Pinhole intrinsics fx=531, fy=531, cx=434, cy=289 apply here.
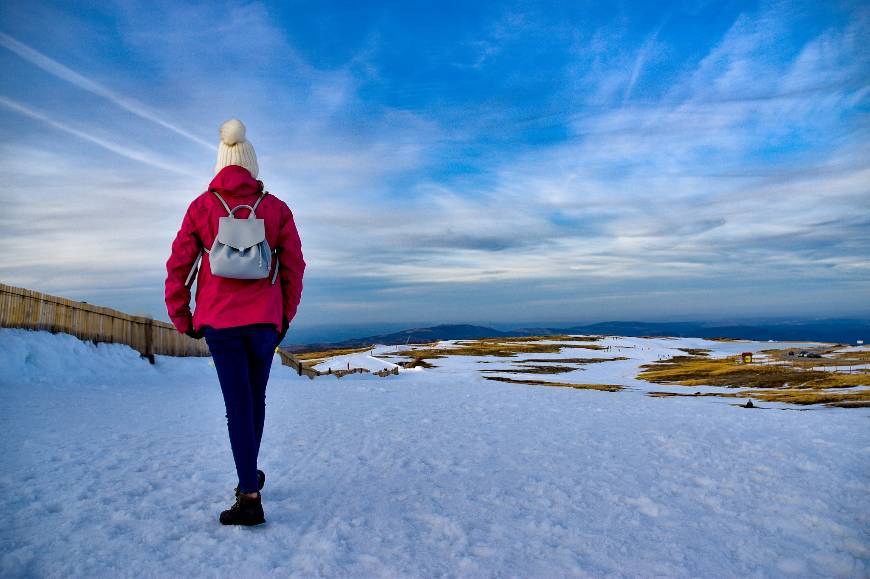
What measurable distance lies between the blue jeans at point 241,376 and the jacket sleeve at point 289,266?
258 mm

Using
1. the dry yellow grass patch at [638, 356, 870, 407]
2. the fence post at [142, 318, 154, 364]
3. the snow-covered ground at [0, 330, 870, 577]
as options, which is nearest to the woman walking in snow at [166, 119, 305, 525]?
the snow-covered ground at [0, 330, 870, 577]

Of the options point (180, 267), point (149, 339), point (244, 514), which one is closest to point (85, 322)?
point (149, 339)

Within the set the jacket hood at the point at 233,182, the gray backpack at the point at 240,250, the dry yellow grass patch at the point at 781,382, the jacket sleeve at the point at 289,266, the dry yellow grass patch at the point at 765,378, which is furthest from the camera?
the dry yellow grass patch at the point at 765,378

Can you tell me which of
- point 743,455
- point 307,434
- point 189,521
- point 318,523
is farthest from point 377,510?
point 743,455

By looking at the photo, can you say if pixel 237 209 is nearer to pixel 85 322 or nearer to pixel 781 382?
pixel 85 322

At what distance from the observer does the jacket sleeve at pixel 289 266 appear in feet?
13.9

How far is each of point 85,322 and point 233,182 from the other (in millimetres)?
12638

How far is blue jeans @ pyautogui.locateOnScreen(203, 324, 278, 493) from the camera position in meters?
3.98

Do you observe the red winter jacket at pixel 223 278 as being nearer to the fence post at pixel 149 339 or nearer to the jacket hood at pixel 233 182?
the jacket hood at pixel 233 182

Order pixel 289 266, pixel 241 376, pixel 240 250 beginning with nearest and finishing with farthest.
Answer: pixel 240 250 → pixel 241 376 → pixel 289 266

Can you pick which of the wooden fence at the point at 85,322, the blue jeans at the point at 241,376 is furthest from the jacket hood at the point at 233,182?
the wooden fence at the point at 85,322

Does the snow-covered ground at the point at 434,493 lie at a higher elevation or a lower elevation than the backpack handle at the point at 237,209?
lower

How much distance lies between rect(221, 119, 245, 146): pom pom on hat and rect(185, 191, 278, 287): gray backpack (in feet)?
2.30

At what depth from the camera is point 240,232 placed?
12.9 feet
